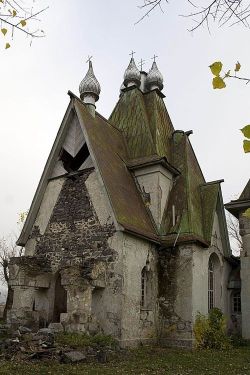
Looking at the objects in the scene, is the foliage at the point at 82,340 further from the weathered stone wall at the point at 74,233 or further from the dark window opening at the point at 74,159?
the dark window opening at the point at 74,159

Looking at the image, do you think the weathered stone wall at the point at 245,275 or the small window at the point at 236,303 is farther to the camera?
the small window at the point at 236,303

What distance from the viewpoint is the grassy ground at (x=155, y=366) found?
27.6 ft

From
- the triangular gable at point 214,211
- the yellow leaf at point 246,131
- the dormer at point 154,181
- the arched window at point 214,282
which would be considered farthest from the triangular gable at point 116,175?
the yellow leaf at point 246,131

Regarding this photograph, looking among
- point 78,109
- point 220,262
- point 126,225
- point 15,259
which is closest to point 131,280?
point 126,225

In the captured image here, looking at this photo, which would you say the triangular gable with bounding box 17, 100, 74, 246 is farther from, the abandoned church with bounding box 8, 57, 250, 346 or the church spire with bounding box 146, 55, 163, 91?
the church spire with bounding box 146, 55, 163, 91

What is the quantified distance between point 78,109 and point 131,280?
22.3 ft

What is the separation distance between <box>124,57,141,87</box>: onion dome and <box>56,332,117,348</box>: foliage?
13066 mm

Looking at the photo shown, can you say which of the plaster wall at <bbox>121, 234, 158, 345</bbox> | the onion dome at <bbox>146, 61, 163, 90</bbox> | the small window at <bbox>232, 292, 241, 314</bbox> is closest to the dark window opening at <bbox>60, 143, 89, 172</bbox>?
the plaster wall at <bbox>121, 234, 158, 345</bbox>

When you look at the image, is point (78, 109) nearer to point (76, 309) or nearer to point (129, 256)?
point (129, 256)

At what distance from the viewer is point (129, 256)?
13.9m

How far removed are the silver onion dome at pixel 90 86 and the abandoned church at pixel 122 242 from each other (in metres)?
0.06

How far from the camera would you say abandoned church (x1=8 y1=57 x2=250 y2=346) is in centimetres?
1352

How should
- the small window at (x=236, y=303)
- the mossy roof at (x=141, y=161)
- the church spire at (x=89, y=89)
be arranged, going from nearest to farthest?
1. the mossy roof at (x=141, y=161)
2. the small window at (x=236, y=303)
3. the church spire at (x=89, y=89)

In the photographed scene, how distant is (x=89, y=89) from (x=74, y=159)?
4028 mm
